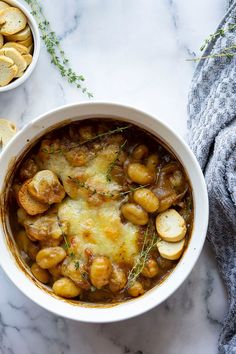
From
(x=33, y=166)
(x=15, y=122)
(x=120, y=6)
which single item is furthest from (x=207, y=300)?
(x=120, y=6)

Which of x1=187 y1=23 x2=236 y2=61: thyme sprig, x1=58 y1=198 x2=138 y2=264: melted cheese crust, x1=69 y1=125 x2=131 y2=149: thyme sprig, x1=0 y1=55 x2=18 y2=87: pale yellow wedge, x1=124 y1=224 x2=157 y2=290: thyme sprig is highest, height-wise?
x1=0 y1=55 x2=18 y2=87: pale yellow wedge

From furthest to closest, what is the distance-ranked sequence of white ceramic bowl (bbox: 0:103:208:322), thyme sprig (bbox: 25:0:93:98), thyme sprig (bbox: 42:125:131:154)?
thyme sprig (bbox: 25:0:93:98) < thyme sprig (bbox: 42:125:131:154) < white ceramic bowl (bbox: 0:103:208:322)

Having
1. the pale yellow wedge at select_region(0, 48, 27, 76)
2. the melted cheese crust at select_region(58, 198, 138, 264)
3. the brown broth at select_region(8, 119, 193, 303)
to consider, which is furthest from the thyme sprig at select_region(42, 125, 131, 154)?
the pale yellow wedge at select_region(0, 48, 27, 76)

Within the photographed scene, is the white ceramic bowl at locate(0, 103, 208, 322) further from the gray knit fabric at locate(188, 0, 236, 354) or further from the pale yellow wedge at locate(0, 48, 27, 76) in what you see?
the pale yellow wedge at locate(0, 48, 27, 76)

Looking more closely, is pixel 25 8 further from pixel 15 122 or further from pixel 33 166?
pixel 33 166

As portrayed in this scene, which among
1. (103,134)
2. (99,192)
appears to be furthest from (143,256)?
(103,134)

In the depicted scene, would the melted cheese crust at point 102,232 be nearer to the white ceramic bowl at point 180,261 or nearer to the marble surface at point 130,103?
the white ceramic bowl at point 180,261

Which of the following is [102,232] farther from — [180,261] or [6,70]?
[6,70]

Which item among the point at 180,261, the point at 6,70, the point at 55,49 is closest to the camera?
the point at 180,261
